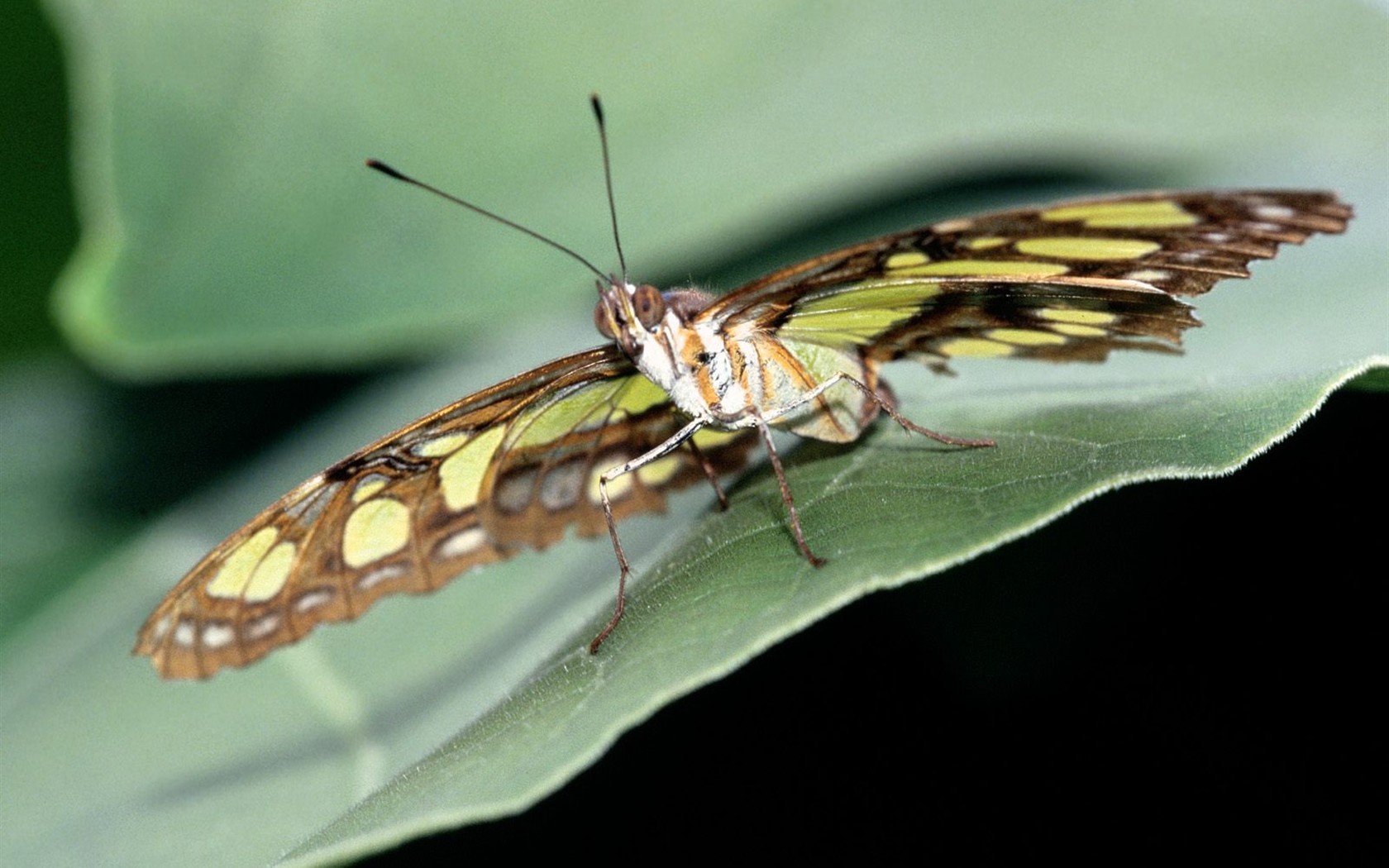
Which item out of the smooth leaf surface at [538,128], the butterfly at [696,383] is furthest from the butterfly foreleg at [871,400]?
the smooth leaf surface at [538,128]

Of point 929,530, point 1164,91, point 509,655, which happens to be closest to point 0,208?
point 509,655

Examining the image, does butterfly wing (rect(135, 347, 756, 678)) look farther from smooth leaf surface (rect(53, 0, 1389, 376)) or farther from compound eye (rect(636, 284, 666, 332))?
smooth leaf surface (rect(53, 0, 1389, 376))

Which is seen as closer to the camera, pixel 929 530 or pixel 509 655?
pixel 929 530

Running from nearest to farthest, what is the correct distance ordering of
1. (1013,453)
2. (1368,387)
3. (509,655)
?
(1368,387) < (1013,453) < (509,655)

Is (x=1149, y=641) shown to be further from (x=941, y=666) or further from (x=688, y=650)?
(x=688, y=650)

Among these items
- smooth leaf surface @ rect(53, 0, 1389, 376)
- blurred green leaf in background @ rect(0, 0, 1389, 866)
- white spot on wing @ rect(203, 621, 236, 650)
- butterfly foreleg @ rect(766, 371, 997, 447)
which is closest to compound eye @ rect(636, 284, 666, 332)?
butterfly foreleg @ rect(766, 371, 997, 447)

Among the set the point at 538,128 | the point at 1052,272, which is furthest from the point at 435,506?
the point at 1052,272

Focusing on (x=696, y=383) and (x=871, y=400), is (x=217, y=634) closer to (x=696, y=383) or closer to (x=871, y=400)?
(x=696, y=383)
